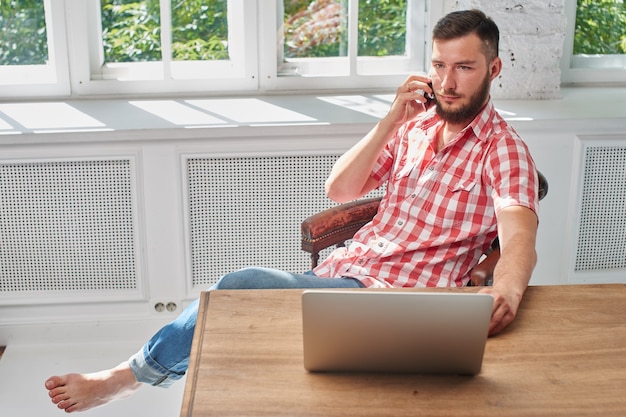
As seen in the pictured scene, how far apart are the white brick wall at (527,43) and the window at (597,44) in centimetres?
27

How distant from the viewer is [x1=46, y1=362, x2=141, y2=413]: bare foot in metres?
2.09

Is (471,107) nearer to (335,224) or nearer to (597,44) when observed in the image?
(335,224)

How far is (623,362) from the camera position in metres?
1.59

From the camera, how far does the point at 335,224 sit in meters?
2.44

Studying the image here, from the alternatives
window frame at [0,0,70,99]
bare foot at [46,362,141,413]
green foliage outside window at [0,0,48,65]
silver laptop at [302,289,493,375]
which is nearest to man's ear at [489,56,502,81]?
silver laptop at [302,289,493,375]

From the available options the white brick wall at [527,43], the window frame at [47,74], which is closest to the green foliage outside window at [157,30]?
the window frame at [47,74]

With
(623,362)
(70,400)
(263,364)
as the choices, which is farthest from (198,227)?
(623,362)

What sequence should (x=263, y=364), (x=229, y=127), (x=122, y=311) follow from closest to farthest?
(x=263, y=364) → (x=229, y=127) → (x=122, y=311)

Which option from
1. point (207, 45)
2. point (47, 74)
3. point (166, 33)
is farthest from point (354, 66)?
point (47, 74)

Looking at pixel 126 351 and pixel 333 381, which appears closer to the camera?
pixel 333 381

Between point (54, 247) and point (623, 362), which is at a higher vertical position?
point (623, 362)

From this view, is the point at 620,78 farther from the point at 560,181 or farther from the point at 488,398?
the point at 488,398

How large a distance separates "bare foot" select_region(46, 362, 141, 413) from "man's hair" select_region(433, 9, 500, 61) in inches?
45.1

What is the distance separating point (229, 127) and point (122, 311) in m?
0.85
